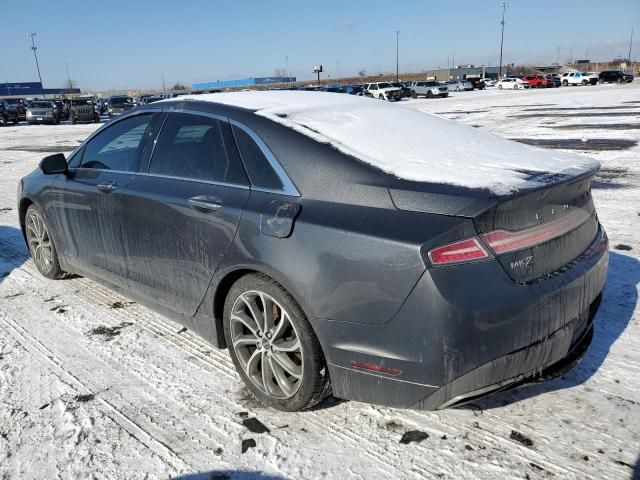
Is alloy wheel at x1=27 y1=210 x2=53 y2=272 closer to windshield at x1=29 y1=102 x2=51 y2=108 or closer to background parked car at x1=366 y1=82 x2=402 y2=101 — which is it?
windshield at x1=29 y1=102 x2=51 y2=108

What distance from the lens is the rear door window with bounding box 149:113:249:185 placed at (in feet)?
9.66

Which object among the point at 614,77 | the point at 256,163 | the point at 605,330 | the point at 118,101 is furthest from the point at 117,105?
the point at 614,77

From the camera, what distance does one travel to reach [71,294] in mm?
4473

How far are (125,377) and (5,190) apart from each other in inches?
318

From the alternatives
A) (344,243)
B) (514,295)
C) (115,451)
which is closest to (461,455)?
(514,295)

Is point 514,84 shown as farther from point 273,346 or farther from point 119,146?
point 273,346

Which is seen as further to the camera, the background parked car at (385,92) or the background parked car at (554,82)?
the background parked car at (554,82)

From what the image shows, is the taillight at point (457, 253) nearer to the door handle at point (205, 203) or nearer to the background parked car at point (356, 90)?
the door handle at point (205, 203)

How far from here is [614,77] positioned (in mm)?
60031

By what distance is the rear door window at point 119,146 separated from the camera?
11.9 feet

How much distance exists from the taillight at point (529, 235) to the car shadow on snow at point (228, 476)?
135 cm

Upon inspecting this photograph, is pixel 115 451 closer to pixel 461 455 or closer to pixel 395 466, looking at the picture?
pixel 395 466

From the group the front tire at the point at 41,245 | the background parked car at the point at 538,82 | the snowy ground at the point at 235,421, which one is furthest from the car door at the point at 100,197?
the background parked car at the point at 538,82

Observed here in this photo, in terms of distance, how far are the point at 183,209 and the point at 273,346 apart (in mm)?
976
